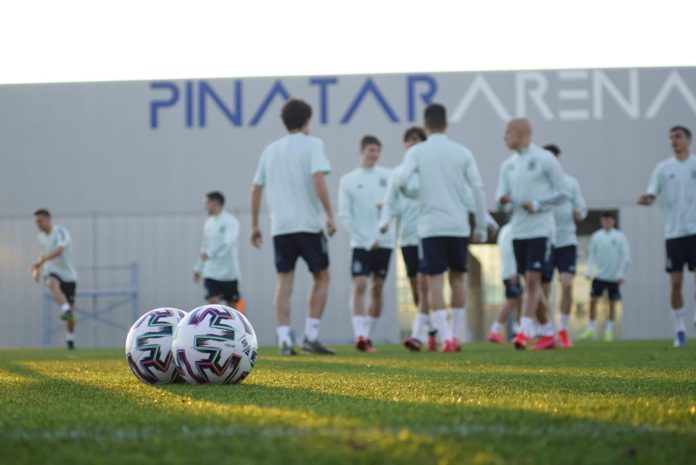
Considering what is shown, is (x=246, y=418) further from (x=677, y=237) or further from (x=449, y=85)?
(x=449, y=85)

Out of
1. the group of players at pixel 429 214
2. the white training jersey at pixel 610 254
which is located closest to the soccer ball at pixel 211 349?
the group of players at pixel 429 214

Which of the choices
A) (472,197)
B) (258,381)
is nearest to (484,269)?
(472,197)

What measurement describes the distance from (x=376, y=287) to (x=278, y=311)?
105 inches

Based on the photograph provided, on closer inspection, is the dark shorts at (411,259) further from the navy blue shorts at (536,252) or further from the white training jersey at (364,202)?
the navy blue shorts at (536,252)

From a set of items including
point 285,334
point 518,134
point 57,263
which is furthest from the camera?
point 57,263

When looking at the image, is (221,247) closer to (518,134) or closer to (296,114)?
(296,114)

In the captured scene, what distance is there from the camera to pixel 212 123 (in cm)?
2459

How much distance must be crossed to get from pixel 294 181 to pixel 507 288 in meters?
6.77

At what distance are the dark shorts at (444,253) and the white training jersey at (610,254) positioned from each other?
9175 mm

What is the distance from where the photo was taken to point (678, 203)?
10.9m

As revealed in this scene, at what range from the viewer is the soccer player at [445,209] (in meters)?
10.2

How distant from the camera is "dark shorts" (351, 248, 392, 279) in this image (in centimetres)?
1216

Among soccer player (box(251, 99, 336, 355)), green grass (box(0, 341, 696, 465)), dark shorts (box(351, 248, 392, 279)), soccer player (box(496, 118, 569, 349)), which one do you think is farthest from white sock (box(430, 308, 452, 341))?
green grass (box(0, 341, 696, 465))

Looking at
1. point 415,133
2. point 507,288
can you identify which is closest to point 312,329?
point 415,133
